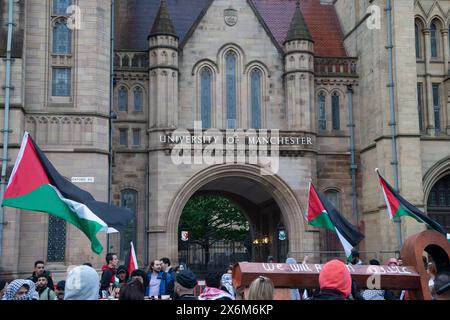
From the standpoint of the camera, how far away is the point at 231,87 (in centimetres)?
2797

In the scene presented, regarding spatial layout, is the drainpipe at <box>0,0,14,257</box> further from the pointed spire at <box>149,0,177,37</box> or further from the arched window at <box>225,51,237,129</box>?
the arched window at <box>225,51,237,129</box>

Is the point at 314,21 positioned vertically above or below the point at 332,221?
above

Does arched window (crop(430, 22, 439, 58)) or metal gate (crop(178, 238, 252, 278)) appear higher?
arched window (crop(430, 22, 439, 58))

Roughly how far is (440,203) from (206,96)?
36.0 feet

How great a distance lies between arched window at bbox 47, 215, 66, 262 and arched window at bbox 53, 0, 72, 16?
7463 mm

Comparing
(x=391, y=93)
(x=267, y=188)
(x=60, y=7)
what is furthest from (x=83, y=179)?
(x=391, y=93)

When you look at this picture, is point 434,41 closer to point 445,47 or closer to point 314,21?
point 445,47

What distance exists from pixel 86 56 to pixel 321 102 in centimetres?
1099

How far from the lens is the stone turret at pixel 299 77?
90.2 ft

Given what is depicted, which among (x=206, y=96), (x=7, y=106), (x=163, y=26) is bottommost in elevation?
(x=7, y=106)

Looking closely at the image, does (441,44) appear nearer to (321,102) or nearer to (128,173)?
(321,102)

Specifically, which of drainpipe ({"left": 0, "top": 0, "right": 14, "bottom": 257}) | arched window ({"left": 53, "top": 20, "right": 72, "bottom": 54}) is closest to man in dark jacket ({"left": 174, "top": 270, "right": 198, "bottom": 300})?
drainpipe ({"left": 0, "top": 0, "right": 14, "bottom": 257})

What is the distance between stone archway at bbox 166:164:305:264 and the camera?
2611 cm
